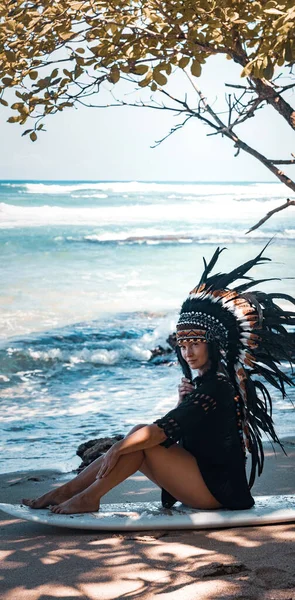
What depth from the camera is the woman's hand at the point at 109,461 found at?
3570 mm

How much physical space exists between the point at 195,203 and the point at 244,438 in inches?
1139

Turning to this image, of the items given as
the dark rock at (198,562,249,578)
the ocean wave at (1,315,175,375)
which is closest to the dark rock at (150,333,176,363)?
the ocean wave at (1,315,175,375)

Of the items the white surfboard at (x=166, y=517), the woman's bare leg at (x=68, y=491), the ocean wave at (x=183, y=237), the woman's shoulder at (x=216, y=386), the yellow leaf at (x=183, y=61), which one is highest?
the ocean wave at (x=183, y=237)

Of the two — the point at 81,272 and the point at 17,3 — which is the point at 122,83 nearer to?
the point at 81,272

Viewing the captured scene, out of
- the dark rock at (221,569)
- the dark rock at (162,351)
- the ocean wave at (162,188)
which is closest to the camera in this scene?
the dark rock at (221,569)

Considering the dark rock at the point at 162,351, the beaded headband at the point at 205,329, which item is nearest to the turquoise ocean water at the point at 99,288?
the dark rock at the point at 162,351

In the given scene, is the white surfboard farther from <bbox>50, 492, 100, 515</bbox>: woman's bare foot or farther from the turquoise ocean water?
the turquoise ocean water

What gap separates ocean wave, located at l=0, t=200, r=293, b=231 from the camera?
26.8 metres

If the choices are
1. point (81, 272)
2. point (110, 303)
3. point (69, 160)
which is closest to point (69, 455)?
point (110, 303)

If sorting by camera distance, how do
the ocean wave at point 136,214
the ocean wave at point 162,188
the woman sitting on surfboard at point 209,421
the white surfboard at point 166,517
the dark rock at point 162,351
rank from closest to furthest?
the white surfboard at point 166,517
the woman sitting on surfboard at point 209,421
the dark rock at point 162,351
the ocean wave at point 136,214
the ocean wave at point 162,188

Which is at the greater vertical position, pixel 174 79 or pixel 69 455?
pixel 174 79

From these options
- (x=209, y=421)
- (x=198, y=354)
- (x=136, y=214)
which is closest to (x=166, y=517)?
(x=209, y=421)

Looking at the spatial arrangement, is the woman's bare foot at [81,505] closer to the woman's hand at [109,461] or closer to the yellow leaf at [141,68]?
the woman's hand at [109,461]

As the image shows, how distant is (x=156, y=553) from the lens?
3258 millimetres
